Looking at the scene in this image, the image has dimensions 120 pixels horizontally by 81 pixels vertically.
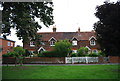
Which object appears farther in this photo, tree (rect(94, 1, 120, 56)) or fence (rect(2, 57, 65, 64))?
fence (rect(2, 57, 65, 64))

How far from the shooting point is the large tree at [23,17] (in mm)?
15073

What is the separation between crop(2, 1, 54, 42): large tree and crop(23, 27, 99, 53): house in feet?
83.3

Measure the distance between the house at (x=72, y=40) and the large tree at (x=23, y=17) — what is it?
25398mm

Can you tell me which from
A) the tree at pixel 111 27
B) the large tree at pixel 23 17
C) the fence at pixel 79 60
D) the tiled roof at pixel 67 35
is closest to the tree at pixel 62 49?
the fence at pixel 79 60

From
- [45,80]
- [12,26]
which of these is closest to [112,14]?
[45,80]

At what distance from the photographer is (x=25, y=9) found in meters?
17.6

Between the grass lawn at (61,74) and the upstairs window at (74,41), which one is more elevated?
the upstairs window at (74,41)

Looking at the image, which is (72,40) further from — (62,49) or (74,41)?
(62,49)

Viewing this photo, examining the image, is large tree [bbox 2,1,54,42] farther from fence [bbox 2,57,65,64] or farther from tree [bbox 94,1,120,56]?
fence [bbox 2,57,65,64]

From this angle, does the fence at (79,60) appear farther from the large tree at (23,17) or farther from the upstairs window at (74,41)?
the upstairs window at (74,41)

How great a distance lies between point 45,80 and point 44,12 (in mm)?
10724

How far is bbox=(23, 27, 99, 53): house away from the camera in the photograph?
4572cm

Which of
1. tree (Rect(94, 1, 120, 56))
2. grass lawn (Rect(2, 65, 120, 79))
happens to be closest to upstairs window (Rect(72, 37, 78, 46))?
grass lawn (Rect(2, 65, 120, 79))

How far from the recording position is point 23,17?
16016mm
